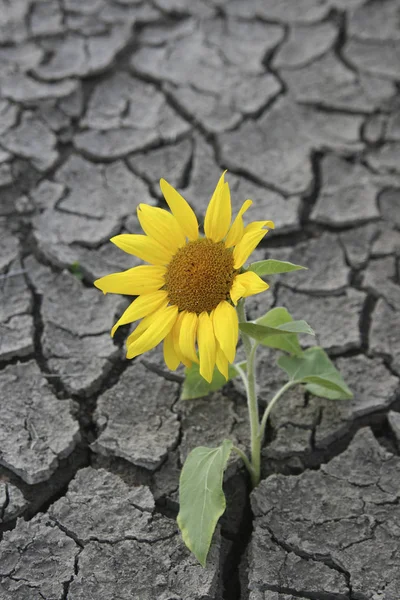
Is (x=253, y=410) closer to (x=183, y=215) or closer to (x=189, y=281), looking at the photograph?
(x=189, y=281)

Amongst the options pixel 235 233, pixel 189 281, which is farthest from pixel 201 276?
pixel 235 233

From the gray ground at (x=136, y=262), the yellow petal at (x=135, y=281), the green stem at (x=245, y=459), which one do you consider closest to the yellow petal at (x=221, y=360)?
the yellow petal at (x=135, y=281)

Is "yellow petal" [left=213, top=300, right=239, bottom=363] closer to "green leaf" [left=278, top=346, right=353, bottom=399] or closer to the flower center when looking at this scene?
the flower center

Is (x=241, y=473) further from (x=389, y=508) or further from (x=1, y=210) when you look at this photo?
(x=1, y=210)

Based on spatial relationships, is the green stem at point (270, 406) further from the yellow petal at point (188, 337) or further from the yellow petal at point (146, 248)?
the yellow petal at point (146, 248)

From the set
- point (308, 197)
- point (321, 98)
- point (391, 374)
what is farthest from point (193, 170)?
point (391, 374)

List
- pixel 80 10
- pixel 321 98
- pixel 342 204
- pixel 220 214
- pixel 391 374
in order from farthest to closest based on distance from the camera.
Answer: pixel 80 10 < pixel 321 98 < pixel 342 204 < pixel 391 374 < pixel 220 214

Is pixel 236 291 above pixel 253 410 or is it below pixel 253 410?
above
